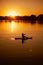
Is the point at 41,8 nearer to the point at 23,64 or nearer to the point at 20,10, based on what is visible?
the point at 20,10

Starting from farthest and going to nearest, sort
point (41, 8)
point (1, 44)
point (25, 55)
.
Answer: point (41, 8), point (1, 44), point (25, 55)

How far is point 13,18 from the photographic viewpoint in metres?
8.91

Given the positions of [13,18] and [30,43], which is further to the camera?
[13,18]

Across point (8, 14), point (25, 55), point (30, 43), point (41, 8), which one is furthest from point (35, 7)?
point (25, 55)

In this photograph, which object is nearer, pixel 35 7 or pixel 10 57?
pixel 10 57

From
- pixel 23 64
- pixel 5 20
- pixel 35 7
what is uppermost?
pixel 35 7

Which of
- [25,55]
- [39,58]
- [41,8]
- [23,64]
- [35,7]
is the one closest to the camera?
[23,64]

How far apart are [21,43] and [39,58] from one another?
1008 mm

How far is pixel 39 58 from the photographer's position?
2990 millimetres

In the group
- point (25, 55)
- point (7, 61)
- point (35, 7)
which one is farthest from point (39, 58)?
point (35, 7)

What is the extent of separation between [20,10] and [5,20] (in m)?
1.03

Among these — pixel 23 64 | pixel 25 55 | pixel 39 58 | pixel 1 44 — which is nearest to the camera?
pixel 23 64

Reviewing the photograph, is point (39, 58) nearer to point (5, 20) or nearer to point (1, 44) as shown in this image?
point (1, 44)

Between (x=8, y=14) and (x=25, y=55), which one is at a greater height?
(x=8, y=14)
